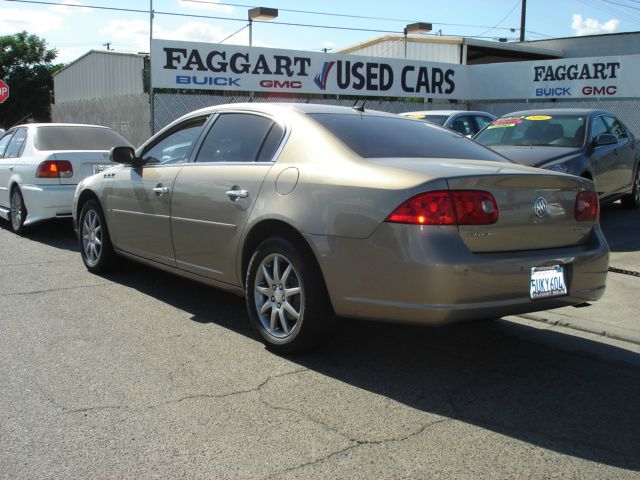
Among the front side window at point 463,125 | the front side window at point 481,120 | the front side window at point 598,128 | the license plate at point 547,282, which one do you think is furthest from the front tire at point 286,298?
the front side window at point 481,120

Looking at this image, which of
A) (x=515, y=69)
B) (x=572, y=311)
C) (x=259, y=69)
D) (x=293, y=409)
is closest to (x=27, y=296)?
(x=293, y=409)

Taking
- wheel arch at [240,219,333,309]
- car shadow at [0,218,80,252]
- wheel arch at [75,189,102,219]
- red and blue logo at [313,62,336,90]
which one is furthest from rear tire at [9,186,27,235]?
red and blue logo at [313,62,336,90]

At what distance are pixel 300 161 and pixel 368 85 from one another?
1938 cm

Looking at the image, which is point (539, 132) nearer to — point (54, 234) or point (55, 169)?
point (55, 169)

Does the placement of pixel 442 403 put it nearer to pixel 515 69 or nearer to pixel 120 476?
pixel 120 476

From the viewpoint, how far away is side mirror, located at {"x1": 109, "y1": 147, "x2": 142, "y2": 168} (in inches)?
236

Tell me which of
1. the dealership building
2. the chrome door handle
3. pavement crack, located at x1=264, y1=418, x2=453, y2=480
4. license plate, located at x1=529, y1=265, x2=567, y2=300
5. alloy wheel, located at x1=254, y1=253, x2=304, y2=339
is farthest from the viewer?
the dealership building

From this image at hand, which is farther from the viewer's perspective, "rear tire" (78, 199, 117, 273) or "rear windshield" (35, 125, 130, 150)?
"rear windshield" (35, 125, 130, 150)

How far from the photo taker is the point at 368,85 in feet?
76.1

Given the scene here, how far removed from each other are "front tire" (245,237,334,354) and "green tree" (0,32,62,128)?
4760 cm

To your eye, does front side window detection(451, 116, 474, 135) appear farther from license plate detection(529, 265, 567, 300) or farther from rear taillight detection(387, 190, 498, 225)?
rear taillight detection(387, 190, 498, 225)

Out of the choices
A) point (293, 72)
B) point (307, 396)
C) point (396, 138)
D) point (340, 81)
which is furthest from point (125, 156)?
point (340, 81)

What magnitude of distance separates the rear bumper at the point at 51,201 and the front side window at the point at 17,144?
109 centimetres

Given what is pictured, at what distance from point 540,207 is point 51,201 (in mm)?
6644
